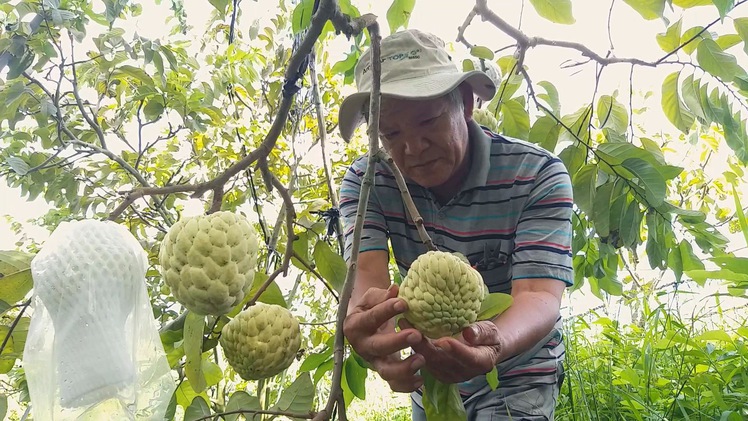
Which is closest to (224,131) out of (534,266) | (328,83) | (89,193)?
(89,193)

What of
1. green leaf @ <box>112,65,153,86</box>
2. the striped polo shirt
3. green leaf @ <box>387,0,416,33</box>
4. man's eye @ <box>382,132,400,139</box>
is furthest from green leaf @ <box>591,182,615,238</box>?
green leaf @ <box>112,65,153,86</box>

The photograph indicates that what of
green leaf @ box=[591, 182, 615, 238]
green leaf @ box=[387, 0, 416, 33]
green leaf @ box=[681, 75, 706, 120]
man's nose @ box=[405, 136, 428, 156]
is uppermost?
green leaf @ box=[387, 0, 416, 33]

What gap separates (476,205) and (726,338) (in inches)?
32.9

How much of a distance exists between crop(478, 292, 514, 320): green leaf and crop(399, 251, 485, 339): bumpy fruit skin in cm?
3

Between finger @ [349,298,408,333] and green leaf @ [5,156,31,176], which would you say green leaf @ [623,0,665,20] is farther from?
green leaf @ [5,156,31,176]

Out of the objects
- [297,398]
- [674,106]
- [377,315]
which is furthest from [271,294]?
[674,106]

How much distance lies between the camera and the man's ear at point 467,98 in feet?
4.90

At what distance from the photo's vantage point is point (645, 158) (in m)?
1.40

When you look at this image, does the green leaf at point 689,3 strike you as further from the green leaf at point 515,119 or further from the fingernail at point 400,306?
the fingernail at point 400,306

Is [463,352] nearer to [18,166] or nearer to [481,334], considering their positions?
[481,334]

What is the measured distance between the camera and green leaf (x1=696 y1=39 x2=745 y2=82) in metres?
1.29

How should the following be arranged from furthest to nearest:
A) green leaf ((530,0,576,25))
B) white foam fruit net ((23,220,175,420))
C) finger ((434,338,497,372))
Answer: green leaf ((530,0,576,25)) < finger ((434,338,497,372)) < white foam fruit net ((23,220,175,420))

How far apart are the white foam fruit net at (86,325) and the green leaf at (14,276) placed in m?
0.14

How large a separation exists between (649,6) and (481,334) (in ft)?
2.55
